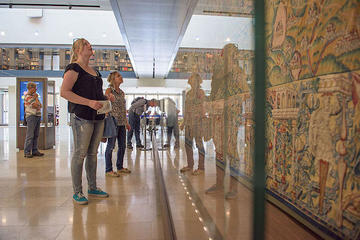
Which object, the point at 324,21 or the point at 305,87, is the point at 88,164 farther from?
the point at 324,21

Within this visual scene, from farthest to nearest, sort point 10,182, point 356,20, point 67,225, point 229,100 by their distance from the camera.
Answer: point 10,182 < point 67,225 < point 356,20 < point 229,100

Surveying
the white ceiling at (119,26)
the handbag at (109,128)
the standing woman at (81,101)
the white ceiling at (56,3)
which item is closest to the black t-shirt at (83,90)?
the standing woman at (81,101)

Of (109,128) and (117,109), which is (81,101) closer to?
(109,128)

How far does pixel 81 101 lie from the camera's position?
2.33 metres

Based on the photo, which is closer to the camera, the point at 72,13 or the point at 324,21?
the point at 324,21

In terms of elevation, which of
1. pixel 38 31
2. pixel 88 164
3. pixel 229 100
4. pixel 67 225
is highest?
pixel 38 31

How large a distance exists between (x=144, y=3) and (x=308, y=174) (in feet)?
15.1

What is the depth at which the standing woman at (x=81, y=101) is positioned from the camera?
2.32 metres

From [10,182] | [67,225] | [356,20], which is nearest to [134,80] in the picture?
[10,182]

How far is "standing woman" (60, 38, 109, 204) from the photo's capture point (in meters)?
2.32

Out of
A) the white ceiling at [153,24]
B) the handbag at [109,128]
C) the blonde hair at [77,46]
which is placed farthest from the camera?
the white ceiling at [153,24]

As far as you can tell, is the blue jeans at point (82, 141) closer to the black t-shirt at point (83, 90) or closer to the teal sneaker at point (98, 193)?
the black t-shirt at point (83, 90)

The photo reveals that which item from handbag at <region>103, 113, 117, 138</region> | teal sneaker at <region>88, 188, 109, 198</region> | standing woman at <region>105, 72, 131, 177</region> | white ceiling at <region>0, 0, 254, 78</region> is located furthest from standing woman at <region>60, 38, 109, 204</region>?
white ceiling at <region>0, 0, 254, 78</region>

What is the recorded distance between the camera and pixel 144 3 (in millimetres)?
5172
